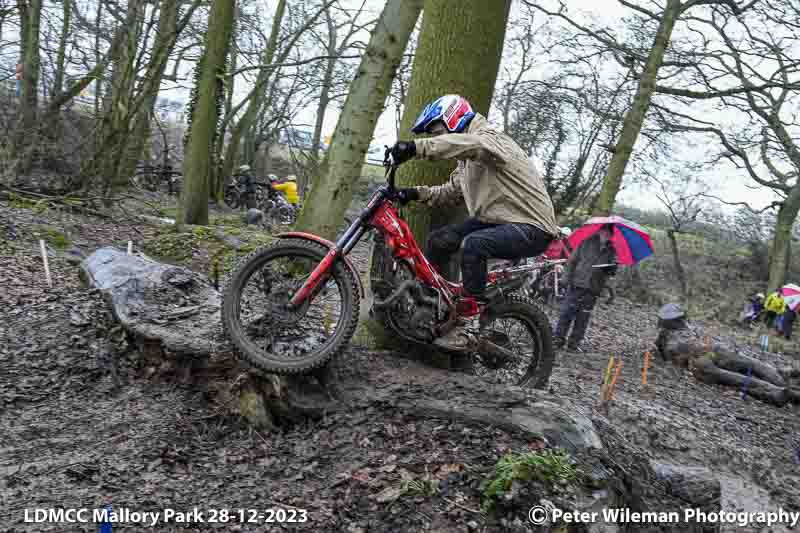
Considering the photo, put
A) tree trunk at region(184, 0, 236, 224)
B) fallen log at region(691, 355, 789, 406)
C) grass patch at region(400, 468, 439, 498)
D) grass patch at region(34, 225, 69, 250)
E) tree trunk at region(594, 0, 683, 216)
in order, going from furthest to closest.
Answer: tree trunk at region(594, 0, 683, 216)
tree trunk at region(184, 0, 236, 224)
fallen log at region(691, 355, 789, 406)
grass patch at region(34, 225, 69, 250)
grass patch at region(400, 468, 439, 498)

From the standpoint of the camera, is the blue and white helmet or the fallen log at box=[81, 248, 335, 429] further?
the blue and white helmet

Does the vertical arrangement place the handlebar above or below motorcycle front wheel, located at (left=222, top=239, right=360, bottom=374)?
above

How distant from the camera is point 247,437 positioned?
3705 millimetres

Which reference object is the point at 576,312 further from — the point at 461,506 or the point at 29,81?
the point at 29,81

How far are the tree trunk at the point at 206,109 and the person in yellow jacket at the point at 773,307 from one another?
15433 millimetres

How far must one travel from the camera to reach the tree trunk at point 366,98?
522 cm

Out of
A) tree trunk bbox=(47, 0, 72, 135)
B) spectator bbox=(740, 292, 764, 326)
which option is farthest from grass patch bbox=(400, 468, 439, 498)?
spectator bbox=(740, 292, 764, 326)

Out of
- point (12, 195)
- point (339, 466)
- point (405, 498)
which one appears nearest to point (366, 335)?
point (339, 466)

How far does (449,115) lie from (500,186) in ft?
1.91

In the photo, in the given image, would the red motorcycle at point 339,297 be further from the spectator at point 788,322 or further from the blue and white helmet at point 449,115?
the spectator at point 788,322

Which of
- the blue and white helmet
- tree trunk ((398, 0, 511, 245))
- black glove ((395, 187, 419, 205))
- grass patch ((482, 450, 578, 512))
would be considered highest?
tree trunk ((398, 0, 511, 245))

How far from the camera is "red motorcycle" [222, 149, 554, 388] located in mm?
3660

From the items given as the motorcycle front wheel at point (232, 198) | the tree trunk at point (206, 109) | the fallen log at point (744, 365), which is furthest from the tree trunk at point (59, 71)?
the fallen log at point (744, 365)

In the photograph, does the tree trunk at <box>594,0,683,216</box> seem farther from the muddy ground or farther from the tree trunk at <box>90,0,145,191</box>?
the tree trunk at <box>90,0,145,191</box>
